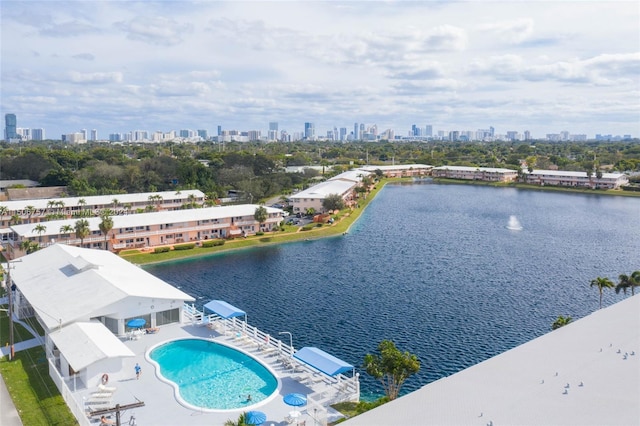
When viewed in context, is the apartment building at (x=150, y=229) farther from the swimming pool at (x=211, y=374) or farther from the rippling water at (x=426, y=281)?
the swimming pool at (x=211, y=374)

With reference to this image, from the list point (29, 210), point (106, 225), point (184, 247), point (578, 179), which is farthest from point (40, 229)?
point (578, 179)

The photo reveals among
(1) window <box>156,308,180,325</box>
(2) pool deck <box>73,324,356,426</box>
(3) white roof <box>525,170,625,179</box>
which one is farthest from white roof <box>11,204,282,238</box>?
(3) white roof <box>525,170,625,179</box>

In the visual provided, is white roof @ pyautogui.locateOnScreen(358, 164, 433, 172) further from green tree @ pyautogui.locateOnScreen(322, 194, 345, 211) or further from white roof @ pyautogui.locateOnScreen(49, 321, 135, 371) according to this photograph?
white roof @ pyautogui.locateOnScreen(49, 321, 135, 371)

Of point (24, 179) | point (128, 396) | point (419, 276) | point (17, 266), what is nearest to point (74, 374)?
point (128, 396)

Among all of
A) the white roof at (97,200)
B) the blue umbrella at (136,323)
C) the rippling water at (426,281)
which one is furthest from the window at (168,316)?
the white roof at (97,200)

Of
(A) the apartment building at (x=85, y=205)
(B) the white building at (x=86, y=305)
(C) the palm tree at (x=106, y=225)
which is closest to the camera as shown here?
(B) the white building at (x=86, y=305)

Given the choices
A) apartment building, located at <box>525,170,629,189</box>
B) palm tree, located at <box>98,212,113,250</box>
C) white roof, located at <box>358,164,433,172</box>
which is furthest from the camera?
white roof, located at <box>358,164,433,172</box>
